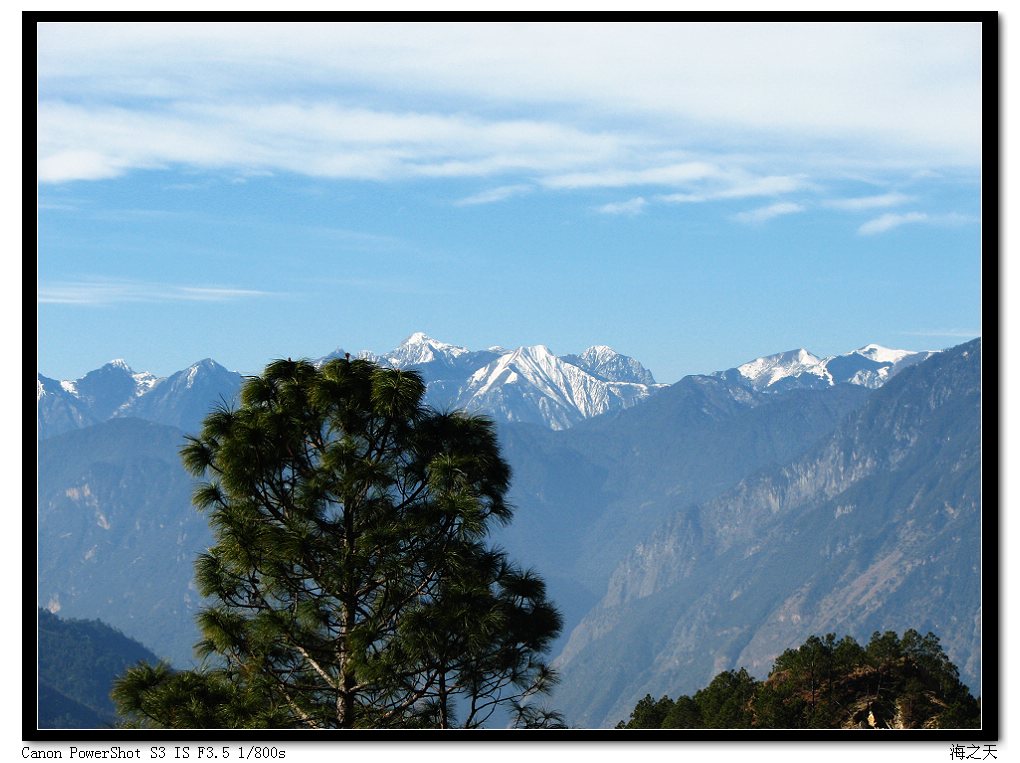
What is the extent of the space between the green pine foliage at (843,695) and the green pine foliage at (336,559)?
16.0 ft

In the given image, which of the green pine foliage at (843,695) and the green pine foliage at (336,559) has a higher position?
the green pine foliage at (336,559)

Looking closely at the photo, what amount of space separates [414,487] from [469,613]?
1.36 metres

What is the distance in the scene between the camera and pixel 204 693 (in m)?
12.7

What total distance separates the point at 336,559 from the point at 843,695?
11543mm

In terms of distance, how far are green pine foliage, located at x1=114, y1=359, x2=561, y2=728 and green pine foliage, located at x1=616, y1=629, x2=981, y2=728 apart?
16.0 ft

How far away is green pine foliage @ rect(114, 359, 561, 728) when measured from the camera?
41.2ft

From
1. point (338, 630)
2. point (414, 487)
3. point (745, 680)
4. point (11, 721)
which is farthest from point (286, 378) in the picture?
point (745, 680)

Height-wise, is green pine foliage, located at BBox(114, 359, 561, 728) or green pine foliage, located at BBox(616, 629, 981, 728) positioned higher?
green pine foliage, located at BBox(114, 359, 561, 728)

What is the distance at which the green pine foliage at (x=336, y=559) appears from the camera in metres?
12.6

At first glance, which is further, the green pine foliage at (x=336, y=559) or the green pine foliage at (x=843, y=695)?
the green pine foliage at (x=843, y=695)

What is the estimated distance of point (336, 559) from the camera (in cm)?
1269

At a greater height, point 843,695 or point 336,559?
point 336,559

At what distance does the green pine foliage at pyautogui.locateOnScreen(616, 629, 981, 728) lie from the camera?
55.8 feet

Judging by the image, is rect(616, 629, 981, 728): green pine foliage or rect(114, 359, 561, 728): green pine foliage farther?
rect(616, 629, 981, 728): green pine foliage
